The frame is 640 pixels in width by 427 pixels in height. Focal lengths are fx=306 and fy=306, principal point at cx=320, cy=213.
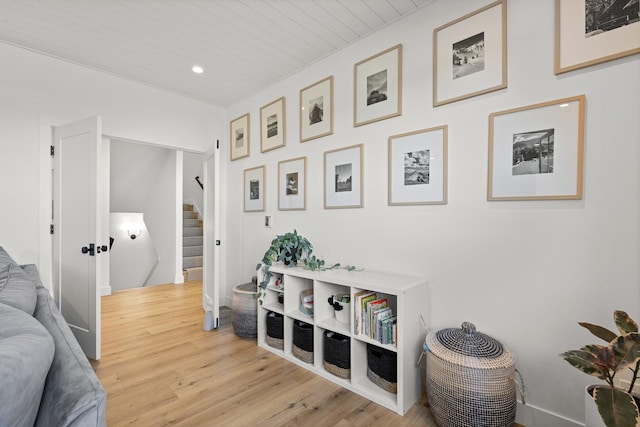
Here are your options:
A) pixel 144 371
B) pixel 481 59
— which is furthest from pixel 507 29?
pixel 144 371

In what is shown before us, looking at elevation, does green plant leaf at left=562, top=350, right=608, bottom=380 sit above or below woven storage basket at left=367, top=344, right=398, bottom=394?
above

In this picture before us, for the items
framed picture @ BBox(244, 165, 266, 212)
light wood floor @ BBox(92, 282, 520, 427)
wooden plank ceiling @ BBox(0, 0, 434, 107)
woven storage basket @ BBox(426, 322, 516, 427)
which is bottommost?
light wood floor @ BBox(92, 282, 520, 427)

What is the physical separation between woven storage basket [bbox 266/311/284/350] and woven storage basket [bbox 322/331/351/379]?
0.50 metres

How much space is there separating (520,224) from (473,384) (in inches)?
34.2

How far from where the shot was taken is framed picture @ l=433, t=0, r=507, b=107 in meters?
1.74

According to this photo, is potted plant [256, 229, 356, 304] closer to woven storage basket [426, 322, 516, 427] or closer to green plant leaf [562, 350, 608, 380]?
woven storage basket [426, 322, 516, 427]

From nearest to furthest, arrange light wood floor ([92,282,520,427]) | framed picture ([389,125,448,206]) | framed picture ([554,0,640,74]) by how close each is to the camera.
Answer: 1. framed picture ([554,0,640,74])
2. light wood floor ([92,282,520,427])
3. framed picture ([389,125,448,206])

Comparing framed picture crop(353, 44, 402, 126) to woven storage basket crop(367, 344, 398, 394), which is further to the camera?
framed picture crop(353, 44, 402, 126)

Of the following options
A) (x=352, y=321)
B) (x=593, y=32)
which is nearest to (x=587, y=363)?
(x=352, y=321)

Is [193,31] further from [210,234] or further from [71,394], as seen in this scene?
[71,394]

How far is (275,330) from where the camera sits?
2.57 m

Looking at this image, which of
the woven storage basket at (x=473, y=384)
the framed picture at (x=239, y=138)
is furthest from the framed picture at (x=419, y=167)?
the framed picture at (x=239, y=138)

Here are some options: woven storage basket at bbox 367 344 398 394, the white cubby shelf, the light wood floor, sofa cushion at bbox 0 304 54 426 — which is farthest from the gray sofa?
woven storage basket at bbox 367 344 398 394

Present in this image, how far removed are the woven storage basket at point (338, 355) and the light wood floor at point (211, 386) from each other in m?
0.10
